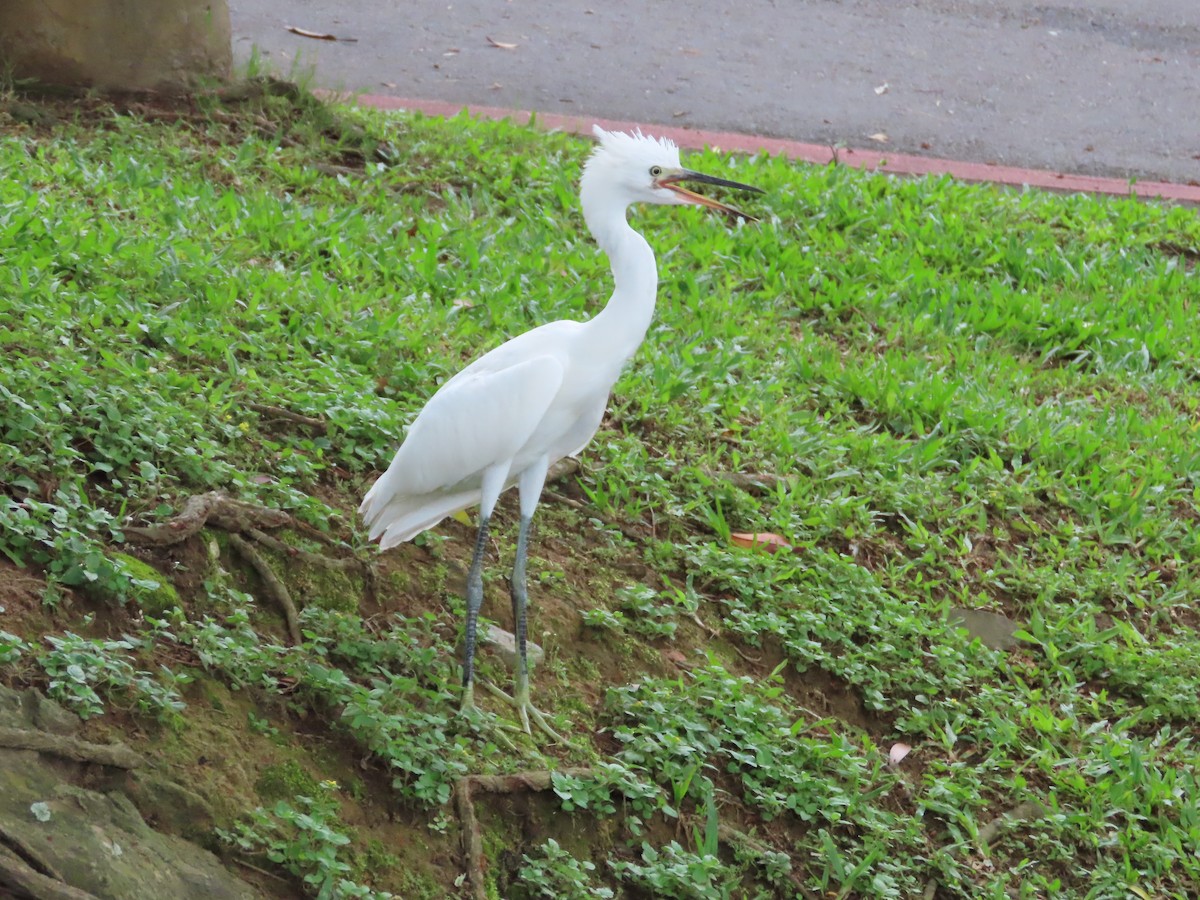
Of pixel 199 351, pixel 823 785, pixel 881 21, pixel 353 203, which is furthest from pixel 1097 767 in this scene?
pixel 881 21

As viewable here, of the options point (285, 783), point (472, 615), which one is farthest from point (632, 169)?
point (285, 783)

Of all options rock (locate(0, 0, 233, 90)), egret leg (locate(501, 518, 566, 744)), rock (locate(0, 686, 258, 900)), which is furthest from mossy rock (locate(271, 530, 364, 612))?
rock (locate(0, 0, 233, 90))

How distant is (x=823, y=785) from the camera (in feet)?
11.9

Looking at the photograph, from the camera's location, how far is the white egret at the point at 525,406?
350 centimetres

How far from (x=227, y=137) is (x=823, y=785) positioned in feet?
14.3

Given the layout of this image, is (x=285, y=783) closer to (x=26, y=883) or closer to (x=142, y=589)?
(x=142, y=589)

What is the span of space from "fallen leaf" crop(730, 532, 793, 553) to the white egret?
975mm

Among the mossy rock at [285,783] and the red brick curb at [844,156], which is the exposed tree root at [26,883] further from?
the red brick curb at [844,156]

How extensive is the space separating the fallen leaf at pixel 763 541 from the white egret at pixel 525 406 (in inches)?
38.4

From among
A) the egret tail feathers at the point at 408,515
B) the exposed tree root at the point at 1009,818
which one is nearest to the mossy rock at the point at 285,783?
the egret tail feathers at the point at 408,515

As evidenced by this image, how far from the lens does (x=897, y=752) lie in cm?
399

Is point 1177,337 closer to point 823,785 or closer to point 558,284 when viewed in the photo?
point 558,284

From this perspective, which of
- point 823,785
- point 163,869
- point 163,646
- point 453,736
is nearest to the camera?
point 163,869

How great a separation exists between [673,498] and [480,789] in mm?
1621
